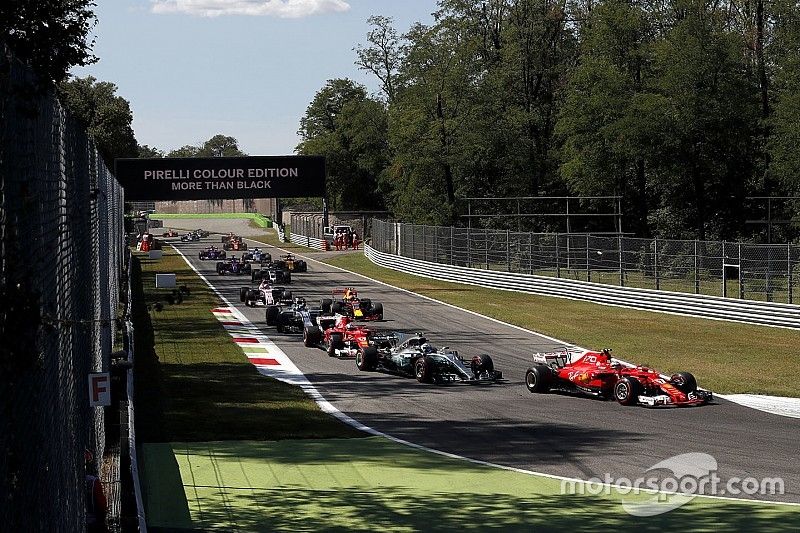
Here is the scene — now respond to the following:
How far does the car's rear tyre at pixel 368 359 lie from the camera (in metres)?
22.9

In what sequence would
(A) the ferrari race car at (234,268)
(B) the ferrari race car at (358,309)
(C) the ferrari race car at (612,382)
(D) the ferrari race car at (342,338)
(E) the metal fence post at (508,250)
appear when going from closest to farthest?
(C) the ferrari race car at (612,382) → (D) the ferrari race car at (342,338) → (B) the ferrari race car at (358,309) → (E) the metal fence post at (508,250) → (A) the ferrari race car at (234,268)

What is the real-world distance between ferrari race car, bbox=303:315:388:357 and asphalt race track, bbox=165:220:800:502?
361mm

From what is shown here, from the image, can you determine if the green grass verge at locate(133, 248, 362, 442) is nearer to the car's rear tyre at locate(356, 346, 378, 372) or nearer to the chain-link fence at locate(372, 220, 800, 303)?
the car's rear tyre at locate(356, 346, 378, 372)

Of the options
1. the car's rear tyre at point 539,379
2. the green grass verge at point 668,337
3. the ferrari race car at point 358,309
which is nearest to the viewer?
the car's rear tyre at point 539,379

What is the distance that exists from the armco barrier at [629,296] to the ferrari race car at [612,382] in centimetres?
1325

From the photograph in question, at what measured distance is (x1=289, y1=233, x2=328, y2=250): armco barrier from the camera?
81750mm

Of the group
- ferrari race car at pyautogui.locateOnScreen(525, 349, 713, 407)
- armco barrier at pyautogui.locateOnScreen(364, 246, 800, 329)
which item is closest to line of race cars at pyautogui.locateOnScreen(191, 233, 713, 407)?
ferrari race car at pyautogui.locateOnScreen(525, 349, 713, 407)

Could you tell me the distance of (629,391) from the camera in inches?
732

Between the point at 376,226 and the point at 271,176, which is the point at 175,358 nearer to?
the point at 271,176

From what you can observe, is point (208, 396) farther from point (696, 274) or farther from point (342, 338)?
point (696, 274)

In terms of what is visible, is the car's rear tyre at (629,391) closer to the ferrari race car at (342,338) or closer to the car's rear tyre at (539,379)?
the car's rear tyre at (539,379)

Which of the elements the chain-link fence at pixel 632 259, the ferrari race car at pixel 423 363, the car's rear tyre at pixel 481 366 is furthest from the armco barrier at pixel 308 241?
the car's rear tyre at pixel 481 366

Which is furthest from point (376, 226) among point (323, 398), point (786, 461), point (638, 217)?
point (786, 461)

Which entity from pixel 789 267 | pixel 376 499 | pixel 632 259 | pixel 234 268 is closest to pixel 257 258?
pixel 234 268
